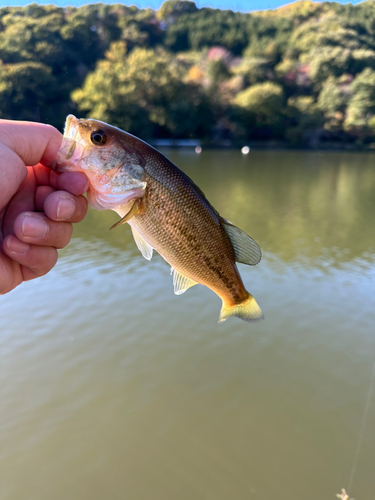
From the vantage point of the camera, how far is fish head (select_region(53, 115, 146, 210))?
1.97 m

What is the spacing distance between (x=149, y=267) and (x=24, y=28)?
198 feet

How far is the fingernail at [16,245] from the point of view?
216 centimetres

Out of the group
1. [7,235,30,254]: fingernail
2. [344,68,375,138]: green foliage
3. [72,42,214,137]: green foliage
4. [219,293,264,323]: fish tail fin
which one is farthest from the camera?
[344,68,375,138]: green foliage

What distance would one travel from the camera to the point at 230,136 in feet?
188

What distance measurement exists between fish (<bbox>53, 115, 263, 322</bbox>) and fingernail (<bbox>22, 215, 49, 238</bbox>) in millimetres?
330

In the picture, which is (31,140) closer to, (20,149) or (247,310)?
(20,149)

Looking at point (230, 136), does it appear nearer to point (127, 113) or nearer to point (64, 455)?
point (127, 113)

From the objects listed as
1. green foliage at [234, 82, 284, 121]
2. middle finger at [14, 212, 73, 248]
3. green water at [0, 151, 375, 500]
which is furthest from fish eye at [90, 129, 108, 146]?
green foliage at [234, 82, 284, 121]

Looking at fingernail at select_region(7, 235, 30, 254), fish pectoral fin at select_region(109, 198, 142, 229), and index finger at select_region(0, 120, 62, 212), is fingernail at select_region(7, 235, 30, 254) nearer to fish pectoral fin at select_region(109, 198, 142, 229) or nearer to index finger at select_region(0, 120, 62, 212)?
index finger at select_region(0, 120, 62, 212)

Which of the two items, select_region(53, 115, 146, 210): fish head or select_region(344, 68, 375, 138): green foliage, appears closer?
select_region(53, 115, 146, 210): fish head

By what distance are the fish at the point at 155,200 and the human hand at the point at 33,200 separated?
14 cm

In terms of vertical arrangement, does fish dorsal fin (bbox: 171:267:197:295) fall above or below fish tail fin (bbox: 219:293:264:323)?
above

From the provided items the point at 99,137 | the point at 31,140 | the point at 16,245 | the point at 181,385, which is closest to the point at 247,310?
the point at 99,137

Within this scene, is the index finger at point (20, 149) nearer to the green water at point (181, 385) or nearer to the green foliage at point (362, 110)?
the green water at point (181, 385)
